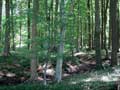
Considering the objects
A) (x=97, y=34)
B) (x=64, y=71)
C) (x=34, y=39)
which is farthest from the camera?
(x=64, y=71)

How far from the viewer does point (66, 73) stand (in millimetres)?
→ 20156

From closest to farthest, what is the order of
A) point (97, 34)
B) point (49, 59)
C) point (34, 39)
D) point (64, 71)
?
point (34, 39), point (49, 59), point (97, 34), point (64, 71)

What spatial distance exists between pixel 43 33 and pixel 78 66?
28.2 ft

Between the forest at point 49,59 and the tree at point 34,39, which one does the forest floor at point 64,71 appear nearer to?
the forest at point 49,59

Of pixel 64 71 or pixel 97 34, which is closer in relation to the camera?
pixel 97 34

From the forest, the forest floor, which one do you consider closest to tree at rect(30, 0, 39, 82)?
the forest

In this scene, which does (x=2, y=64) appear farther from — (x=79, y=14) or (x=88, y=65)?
(x=79, y=14)

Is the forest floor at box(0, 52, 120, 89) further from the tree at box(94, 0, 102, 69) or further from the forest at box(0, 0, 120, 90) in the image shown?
the tree at box(94, 0, 102, 69)

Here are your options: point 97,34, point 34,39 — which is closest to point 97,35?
point 97,34

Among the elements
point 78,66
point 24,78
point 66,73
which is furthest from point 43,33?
point 78,66

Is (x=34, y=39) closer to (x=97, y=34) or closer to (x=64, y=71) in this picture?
(x=97, y=34)

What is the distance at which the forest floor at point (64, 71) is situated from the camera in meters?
16.2

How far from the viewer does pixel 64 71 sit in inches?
809

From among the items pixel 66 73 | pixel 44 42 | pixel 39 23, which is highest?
pixel 39 23
